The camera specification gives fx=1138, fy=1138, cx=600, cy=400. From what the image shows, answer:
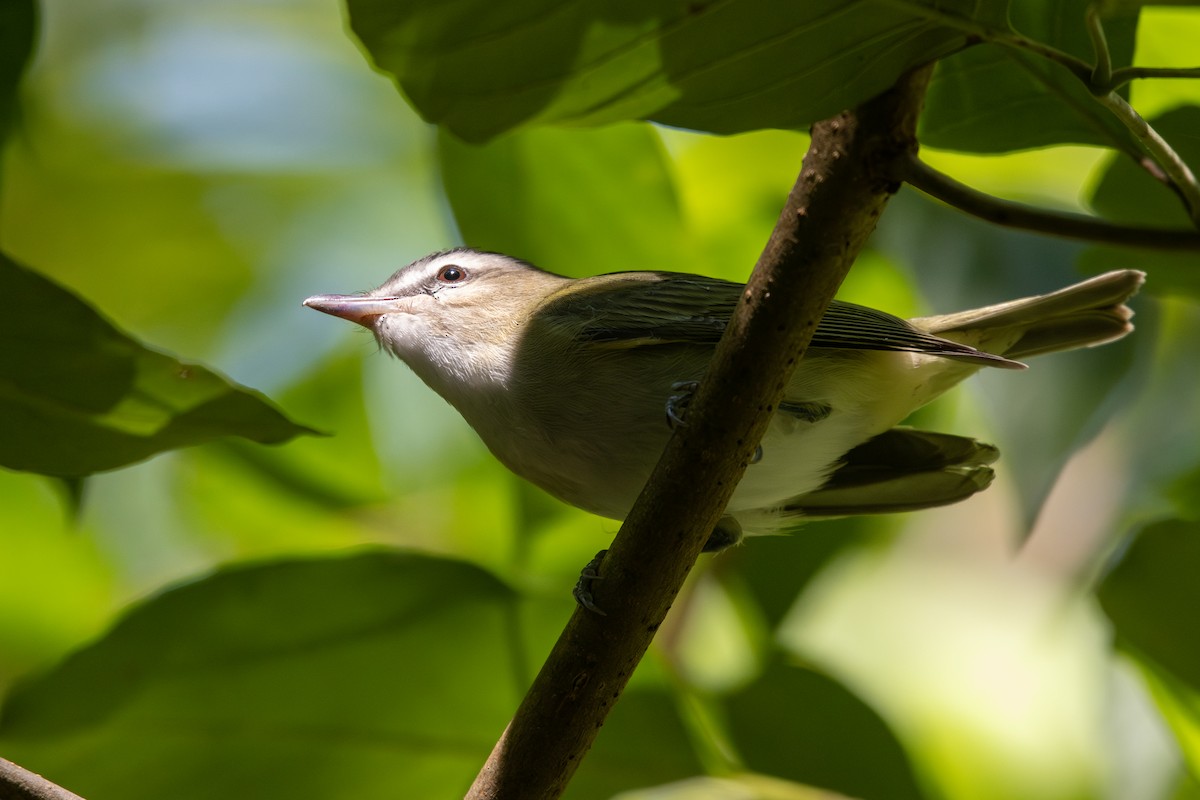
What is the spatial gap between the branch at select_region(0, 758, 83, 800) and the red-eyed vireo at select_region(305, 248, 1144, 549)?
125 cm

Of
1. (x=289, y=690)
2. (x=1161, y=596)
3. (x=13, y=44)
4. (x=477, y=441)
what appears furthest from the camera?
(x=477, y=441)

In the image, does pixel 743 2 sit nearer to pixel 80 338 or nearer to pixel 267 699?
pixel 80 338

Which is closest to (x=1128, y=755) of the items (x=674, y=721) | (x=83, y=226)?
(x=674, y=721)

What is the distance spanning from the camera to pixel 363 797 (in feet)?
8.54

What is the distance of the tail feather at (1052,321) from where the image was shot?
Result: 250 cm

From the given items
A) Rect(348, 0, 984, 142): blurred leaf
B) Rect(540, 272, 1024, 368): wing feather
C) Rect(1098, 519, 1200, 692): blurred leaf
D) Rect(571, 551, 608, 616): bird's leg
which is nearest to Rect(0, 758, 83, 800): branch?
Rect(571, 551, 608, 616): bird's leg

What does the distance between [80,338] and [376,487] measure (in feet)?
4.67

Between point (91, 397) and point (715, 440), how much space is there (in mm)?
1053

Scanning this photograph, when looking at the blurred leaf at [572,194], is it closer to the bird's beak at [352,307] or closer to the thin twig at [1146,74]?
the bird's beak at [352,307]

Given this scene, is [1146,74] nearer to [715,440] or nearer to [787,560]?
[715,440]

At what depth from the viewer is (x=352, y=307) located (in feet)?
9.87

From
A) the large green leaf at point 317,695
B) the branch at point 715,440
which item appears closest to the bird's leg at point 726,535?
the large green leaf at point 317,695

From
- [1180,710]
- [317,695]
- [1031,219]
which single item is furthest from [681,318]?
[1180,710]

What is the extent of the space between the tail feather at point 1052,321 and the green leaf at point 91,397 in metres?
1.63
